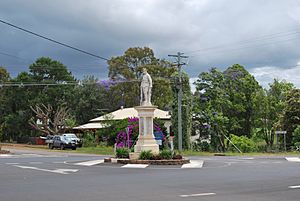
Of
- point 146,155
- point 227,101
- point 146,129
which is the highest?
point 227,101

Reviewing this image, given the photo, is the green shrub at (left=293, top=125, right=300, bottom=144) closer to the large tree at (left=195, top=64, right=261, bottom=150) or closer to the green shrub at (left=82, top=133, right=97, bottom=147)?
the large tree at (left=195, top=64, right=261, bottom=150)

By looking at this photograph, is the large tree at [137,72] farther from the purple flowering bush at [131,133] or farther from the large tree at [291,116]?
the purple flowering bush at [131,133]

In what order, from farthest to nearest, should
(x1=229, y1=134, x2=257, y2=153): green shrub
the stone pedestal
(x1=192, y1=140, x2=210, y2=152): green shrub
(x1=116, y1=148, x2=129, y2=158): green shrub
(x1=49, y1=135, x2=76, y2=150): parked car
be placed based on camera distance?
1. (x1=192, y1=140, x2=210, y2=152): green shrub
2. (x1=49, y1=135, x2=76, y2=150): parked car
3. (x1=229, y1=134, x2=257, y2=153): green shrub
4. (x1=116, y1=148, x2=129, y2=158): green shrub
5. the stone pedestal

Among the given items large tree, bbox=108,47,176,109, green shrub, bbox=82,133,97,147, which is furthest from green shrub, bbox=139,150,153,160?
large tree, bbox=108,47,176,109

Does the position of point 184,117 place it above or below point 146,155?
above

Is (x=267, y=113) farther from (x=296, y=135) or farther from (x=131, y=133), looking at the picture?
(x=131, y=133)

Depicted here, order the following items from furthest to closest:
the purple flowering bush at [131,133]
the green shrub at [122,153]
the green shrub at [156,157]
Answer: the purple flowering bush at [131,133], the green shrub at [122,153], the green shrub at [156,157]

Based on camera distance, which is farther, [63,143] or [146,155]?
[63,143]

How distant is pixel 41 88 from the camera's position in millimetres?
69125

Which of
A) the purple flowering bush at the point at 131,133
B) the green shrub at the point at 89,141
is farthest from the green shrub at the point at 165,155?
the green shrub at the point at 89,141

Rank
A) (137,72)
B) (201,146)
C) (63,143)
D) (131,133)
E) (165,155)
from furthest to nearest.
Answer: (137,72)
(201,146)
(63,143)
(131,133)
(165,155)

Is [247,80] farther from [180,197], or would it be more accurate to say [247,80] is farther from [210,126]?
[180,197]

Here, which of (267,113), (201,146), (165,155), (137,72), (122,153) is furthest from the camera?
(137,72)

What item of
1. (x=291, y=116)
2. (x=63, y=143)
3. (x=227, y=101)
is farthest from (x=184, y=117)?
(x=291, y=116)
